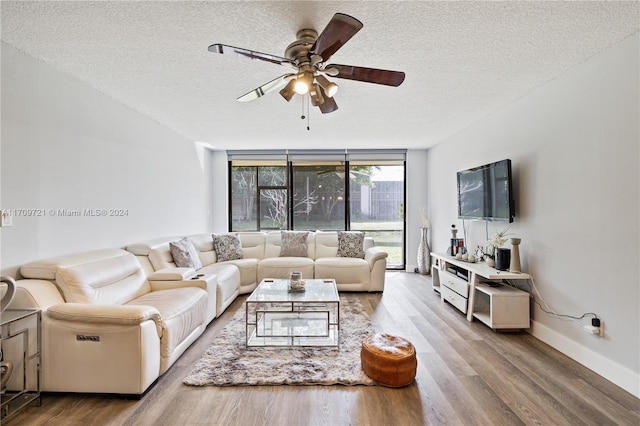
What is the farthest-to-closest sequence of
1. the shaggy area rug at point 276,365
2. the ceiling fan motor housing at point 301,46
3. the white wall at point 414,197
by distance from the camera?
the white wall at point 414,197, the shaggy area rug at point 276,365, the ceiling fan motor housing at point 301,46

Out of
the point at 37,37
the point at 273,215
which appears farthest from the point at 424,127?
the point at 37,37

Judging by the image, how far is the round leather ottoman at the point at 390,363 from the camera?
204 cm

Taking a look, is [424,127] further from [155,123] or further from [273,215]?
[155,123]

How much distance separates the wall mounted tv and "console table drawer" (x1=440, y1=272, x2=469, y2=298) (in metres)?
0.81

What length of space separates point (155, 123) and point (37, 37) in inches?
76.8

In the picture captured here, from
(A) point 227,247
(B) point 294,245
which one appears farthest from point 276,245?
(A) point 227,247

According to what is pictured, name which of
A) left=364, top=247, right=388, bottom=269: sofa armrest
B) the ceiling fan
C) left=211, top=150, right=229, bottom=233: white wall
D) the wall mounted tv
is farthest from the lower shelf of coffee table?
left=211, top=150, right=229, bottom=233: white wall

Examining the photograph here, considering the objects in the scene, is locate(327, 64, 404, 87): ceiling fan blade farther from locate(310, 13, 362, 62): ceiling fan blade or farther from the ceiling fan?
locate(310, 13, 362, 62): ceiling fan blade

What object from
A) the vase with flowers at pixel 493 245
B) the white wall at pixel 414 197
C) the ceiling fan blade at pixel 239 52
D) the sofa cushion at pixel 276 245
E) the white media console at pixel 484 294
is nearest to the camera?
the ceiling fan blade at pixel 239 52

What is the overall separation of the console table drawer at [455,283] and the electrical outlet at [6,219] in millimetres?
4167

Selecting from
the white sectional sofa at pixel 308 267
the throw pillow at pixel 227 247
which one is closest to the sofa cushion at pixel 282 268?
the white sectional sofa at pixel 308 267

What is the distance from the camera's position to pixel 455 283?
361 cm

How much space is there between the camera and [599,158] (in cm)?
223

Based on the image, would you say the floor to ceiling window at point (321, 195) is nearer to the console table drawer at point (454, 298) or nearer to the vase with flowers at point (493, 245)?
the console table drawer at point (454, 298)
